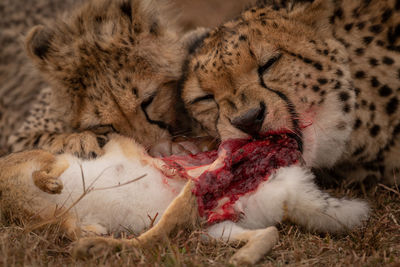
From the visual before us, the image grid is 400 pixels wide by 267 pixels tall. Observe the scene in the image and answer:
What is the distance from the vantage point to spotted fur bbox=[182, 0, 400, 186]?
2.42 metres

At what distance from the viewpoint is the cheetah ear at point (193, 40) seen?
3.04 m

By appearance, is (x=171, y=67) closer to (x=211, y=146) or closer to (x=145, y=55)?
(x=145, y=55)

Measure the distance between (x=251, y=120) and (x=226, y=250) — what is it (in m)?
0.60

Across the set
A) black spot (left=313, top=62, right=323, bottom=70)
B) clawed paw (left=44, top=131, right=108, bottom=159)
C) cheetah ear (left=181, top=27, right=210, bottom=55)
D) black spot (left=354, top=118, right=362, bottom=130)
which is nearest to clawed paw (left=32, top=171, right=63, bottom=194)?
clawed paw (left=44, top=131, right=108, bottom=159)

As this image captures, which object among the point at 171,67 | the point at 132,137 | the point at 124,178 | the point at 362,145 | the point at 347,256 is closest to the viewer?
the point at 347,256

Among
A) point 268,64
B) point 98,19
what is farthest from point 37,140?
point 268,64

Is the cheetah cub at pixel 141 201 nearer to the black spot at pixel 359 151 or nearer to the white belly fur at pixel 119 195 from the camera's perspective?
the white belly fur at pixel 119 195

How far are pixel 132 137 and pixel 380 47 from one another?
1354mm

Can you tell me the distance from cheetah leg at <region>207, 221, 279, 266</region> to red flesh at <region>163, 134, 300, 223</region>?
48 millimetres

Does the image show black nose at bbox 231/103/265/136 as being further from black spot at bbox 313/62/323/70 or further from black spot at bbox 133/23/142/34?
black spot at bbox 133/23/142/34

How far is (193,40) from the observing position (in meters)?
3.15

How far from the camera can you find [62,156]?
254 centimetres

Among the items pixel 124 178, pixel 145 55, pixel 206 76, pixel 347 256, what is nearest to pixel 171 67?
pixel 145 55

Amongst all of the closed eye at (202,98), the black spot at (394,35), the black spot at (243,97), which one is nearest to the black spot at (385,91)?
the black spot at (394,35)
